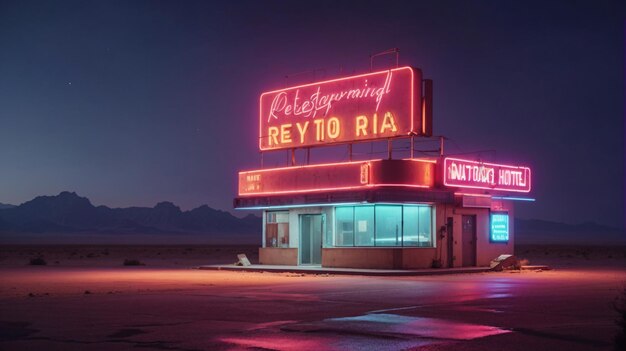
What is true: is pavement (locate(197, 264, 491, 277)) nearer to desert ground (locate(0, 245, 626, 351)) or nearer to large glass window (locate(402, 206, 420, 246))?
large glass window (locate(402, 206, 420, 246))

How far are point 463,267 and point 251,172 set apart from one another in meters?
12.0

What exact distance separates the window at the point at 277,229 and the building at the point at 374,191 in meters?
0.05

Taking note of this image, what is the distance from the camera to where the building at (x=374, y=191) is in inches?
1385

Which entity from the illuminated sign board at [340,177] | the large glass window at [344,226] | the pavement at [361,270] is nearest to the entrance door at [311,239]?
the illuminated sign board at [340,177]

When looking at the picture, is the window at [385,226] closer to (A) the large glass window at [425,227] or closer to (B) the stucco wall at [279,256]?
(A) the large glass window at [425,227]

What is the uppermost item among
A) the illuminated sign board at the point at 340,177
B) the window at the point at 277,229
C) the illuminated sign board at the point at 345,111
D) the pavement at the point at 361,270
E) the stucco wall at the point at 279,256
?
the illuminated sign board at the point at 345,111

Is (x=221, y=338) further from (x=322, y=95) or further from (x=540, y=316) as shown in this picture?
(x=322, y=95)

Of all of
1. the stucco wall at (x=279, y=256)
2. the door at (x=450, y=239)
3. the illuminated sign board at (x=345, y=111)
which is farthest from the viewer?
the stucco wall at (x=279, y=256)

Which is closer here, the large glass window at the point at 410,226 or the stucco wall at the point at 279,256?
the large glass window at the point at 410,226

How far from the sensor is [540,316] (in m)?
15.8

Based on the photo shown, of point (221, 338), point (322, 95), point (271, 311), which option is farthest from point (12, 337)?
point (322, 95)

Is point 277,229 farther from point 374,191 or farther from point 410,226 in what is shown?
point 374,191

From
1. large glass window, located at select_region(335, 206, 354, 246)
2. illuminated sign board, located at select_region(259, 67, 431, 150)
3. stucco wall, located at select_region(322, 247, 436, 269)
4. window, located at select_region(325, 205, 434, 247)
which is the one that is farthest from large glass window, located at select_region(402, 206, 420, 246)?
illuminated sign board, located at select_region(259, 67, 431, 150)

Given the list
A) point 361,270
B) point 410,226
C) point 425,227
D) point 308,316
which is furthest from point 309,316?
point 425,227
